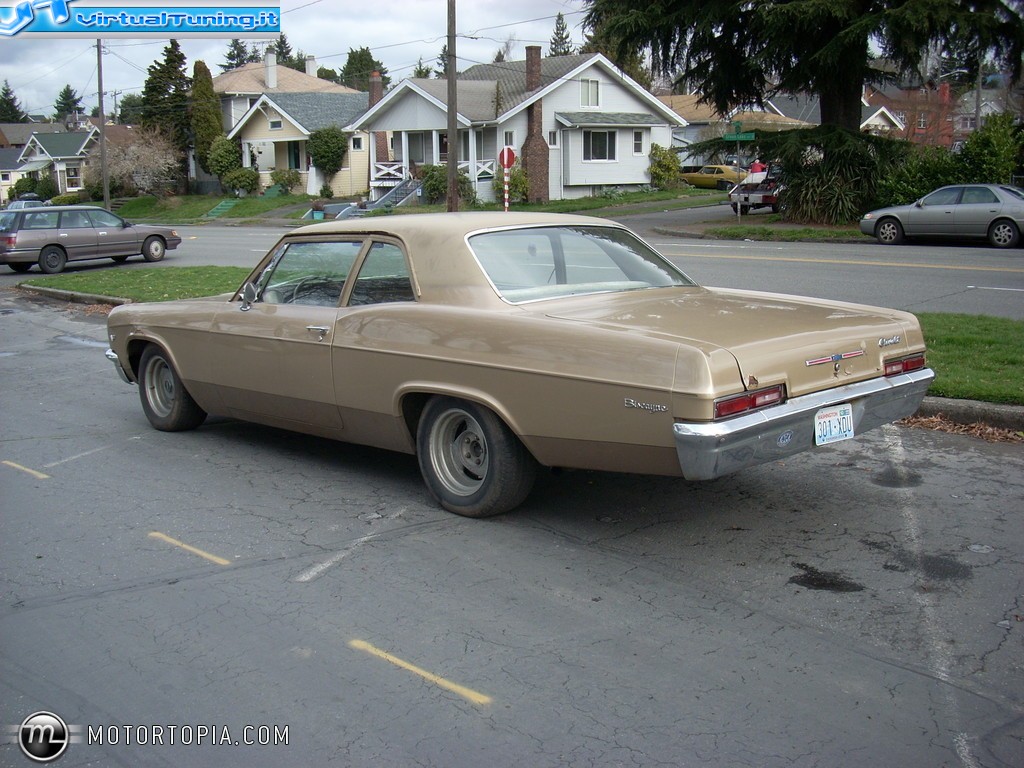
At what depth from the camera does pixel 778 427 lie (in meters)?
A: 4.66

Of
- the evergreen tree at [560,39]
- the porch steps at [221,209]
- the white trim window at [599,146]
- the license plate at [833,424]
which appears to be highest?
the evergreen tree at [560,39]

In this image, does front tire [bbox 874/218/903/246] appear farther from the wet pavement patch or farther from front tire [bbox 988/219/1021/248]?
the wet pavement patch

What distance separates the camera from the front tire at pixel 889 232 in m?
22.8

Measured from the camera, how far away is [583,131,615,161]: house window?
46.5 meters

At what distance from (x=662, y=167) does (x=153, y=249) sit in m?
30.0

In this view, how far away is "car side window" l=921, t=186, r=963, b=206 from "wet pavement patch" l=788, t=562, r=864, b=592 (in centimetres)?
1936

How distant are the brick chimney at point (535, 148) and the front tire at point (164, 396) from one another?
37897mm

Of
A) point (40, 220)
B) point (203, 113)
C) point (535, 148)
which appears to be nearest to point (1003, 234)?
point (40, 220)

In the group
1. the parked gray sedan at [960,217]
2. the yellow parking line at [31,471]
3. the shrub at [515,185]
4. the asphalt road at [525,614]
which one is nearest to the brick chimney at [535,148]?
the shrub at [515,185]

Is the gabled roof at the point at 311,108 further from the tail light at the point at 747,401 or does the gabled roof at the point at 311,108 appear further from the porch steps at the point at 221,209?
the tail light at the point at 747,401

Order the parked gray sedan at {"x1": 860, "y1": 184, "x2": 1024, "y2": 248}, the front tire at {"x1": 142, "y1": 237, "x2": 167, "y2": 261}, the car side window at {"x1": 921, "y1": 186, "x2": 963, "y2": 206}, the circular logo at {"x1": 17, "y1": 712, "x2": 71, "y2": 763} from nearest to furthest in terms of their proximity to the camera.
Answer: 1. the circular logo at {"x1": 17, "y1": 712, "x2": 71, "y2": 763}
2. the parked gray sedan at {"x1": 860, "y1": 184, "x2": 1024, "y2": 248}
3. the car side window at {"x1": 921, "y1": 186, "x2": 963, "y2": 206}
4. the front tire at {"x1": 142, "y1": 237, "x2": 167, "y2": 261}

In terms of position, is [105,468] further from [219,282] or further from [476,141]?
[476,141]

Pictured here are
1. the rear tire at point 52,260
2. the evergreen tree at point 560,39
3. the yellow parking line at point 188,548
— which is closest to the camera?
the yellow parking line at point 188,548

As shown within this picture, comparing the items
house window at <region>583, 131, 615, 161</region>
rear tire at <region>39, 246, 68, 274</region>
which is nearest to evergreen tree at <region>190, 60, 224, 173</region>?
house window at <region>583, 131, 615, 161</region>
